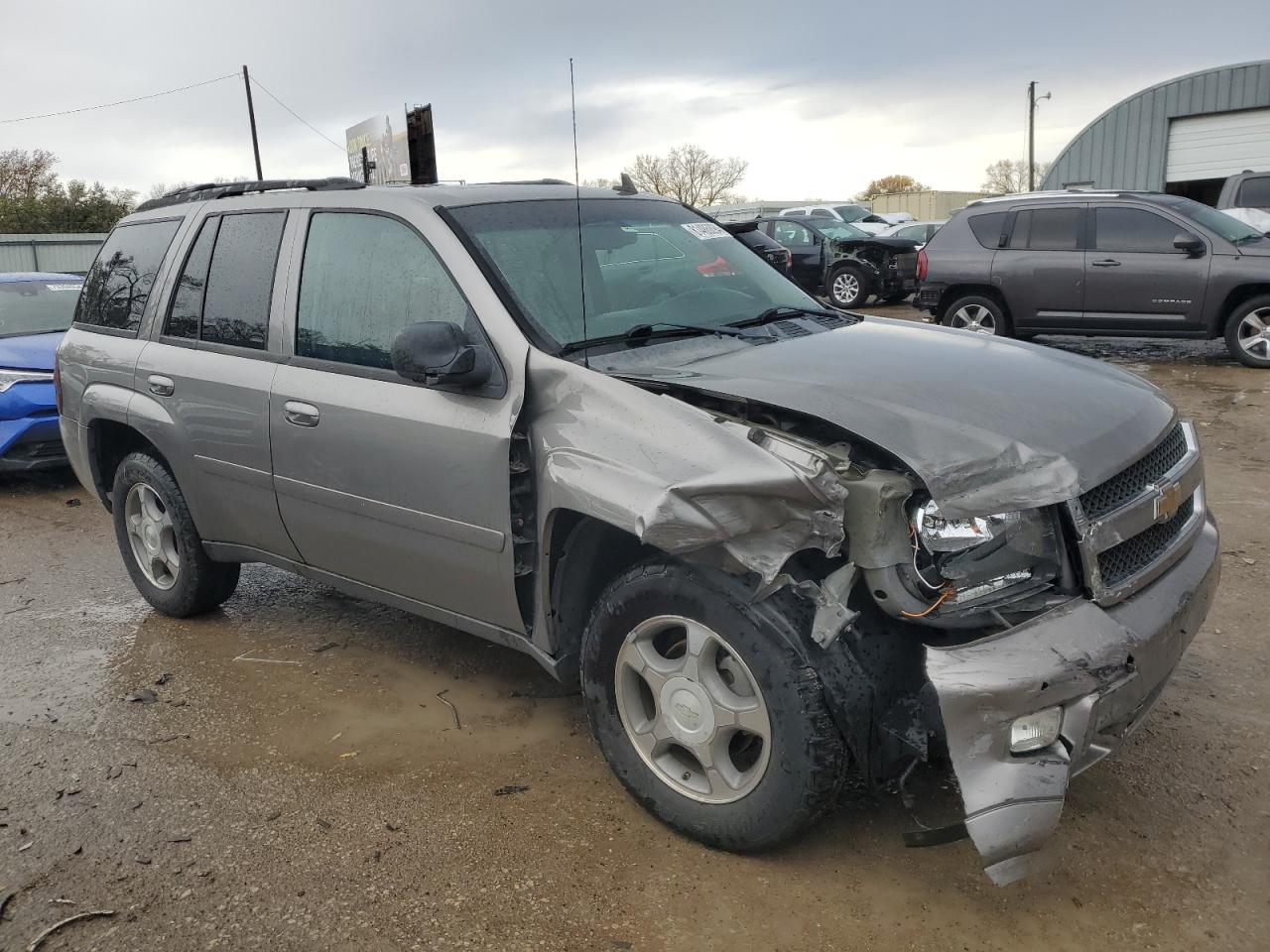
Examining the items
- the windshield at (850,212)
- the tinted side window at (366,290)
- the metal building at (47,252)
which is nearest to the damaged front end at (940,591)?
the tinted side window at (366,290)

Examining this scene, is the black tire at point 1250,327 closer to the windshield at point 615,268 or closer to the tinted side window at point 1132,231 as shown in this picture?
the tinted side window at point 1132,231

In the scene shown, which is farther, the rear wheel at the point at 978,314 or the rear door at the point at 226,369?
the rear wheel at the point at 978,314

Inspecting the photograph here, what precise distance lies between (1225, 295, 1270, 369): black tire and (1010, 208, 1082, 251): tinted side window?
5.46ft

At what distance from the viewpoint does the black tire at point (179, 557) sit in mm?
4496

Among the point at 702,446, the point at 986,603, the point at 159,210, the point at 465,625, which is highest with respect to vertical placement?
the point at 159,210

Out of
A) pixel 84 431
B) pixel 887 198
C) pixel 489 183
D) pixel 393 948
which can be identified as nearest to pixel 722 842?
pixel 393 948

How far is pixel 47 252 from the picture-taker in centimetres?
2527

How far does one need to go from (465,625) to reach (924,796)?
1.53m

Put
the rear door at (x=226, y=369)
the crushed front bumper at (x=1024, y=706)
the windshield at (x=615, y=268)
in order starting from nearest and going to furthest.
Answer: the crushed front bumper at (x=1024, y=706), the windshield at (x=615, y=268), the rear door at (x=226, y=369)

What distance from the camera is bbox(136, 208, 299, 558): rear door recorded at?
12.9 feet

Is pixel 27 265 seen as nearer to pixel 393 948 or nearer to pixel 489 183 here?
pixel 489 183

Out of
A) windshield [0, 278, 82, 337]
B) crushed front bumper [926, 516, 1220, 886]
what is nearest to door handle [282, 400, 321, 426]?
crushed front bumper [926, 516, 1220, 886]

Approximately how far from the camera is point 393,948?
2545 mm

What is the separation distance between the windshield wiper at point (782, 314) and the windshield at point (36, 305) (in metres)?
6.77
